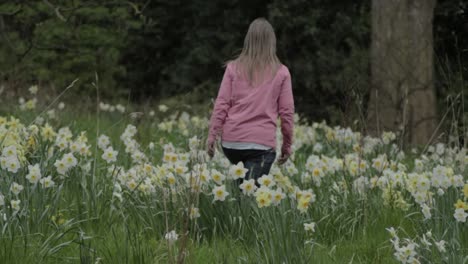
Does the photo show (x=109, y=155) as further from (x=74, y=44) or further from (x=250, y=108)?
(x=74, y=44)

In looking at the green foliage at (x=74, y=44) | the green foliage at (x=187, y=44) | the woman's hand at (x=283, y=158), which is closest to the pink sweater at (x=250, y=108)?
the woman's hand at (x=283, y=158)

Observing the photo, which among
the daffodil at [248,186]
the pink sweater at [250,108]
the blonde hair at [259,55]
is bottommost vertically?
the daffodil at [248,186]

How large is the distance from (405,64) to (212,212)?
5.66 m

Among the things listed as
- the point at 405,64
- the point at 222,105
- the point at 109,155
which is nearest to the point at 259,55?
the point at 222,105

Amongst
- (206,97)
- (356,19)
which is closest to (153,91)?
(206,97)

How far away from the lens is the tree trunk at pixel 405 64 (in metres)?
9.56

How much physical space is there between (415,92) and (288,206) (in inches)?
214

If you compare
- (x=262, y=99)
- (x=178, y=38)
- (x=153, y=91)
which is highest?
(x=262, y=99)

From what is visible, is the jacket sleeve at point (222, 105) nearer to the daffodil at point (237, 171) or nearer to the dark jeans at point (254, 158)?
the dark jeans at point (254, 158)

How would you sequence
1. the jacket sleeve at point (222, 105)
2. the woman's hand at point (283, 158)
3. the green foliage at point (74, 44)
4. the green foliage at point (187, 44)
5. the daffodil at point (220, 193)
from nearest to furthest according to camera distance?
the daffodil at point (220, 193), the jacket sleeve at point (222, 105), the woman's hand at point (283, 158), the green foliage at point (187, 44), the green foliage at point (74, 44)

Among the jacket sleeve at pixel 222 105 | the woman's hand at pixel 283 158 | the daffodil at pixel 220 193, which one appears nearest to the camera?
the daffodil at pixel 220 193

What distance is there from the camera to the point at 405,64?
9680 mm

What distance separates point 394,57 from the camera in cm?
965

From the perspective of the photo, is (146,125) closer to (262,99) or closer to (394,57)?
(394,57)
